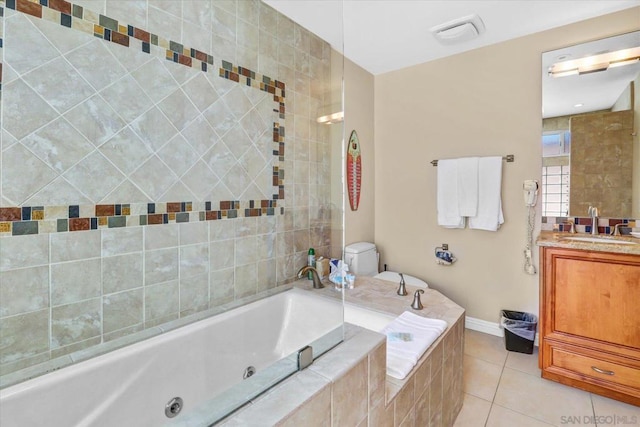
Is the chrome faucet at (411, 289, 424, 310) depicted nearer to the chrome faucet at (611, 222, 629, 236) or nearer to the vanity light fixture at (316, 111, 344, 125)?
the vanity light fixture at (316, 111, 344, 125)

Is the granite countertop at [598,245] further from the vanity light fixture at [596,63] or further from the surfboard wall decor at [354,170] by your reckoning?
the surfboard wall decor at [354,170]

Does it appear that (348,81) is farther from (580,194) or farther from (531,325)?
(531,325)

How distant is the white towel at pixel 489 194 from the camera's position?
246 cm

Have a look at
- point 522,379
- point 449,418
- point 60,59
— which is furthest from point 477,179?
point 60,59

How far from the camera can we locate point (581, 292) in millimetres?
1813

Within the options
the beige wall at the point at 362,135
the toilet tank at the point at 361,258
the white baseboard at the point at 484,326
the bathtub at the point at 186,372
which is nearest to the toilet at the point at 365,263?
the toilet tank at the point at 361,258

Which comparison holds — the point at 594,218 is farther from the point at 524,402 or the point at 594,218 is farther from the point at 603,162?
the point at 524,402

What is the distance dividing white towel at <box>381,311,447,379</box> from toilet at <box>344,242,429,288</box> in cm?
95

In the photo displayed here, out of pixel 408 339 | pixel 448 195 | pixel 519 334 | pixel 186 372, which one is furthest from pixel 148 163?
pixel 519 334

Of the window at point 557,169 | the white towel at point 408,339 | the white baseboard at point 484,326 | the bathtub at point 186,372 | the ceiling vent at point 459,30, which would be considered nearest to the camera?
the bathtub at point 186,372

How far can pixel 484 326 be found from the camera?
8.66 feet

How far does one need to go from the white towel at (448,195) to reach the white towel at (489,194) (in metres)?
0.17

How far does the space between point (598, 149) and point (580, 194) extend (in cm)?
35

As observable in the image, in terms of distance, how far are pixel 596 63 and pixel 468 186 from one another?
3.90 ft
